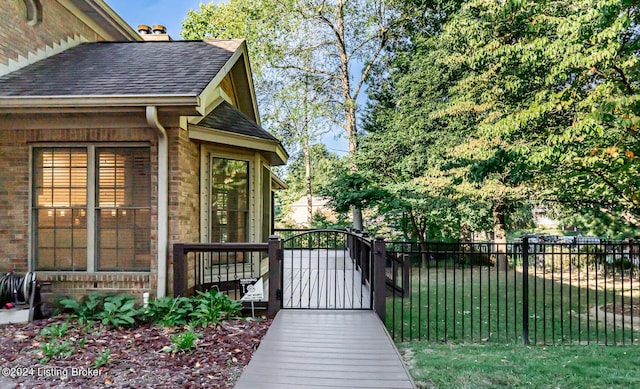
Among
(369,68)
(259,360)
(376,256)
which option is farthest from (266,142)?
(369,68)

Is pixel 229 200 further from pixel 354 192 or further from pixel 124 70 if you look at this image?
pixel 354 192

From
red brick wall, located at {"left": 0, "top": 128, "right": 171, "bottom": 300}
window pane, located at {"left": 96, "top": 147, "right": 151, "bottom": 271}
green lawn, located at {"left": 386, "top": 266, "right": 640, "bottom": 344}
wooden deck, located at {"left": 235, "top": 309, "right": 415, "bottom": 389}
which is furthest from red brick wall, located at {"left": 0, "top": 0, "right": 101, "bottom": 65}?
green lawn, located at {"left": 386, "top": 266, "right": 640, "bottom": 344}

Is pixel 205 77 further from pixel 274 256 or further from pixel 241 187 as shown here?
pixel 274 256

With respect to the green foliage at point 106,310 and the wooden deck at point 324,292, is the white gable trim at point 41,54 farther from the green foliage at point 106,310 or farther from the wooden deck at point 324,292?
the wooden deck at point 324,292

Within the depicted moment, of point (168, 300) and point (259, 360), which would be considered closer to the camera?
point (259, 360)

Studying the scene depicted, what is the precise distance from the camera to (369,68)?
63.5 feet

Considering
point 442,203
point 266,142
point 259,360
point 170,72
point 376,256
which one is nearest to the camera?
point 259,360

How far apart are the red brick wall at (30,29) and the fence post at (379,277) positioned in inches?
246

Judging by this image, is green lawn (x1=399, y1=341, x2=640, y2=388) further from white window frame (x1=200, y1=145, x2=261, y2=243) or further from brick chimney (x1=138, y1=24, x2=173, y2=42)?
brick chimney (x1=138, y1=24, x2=173, y2=42)

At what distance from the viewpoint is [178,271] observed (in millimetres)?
5539

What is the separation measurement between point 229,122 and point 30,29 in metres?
3.60

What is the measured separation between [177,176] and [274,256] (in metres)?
1.85

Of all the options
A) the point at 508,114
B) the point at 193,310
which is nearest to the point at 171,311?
the point at 193,310

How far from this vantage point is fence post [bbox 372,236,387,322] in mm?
5090
